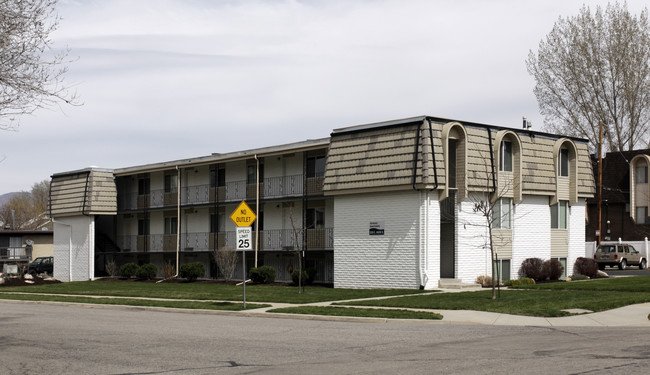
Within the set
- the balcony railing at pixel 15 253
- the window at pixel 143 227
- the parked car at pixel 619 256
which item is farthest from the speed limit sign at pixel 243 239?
the balcony railing at pixel 15 253

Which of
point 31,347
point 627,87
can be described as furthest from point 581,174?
point 31,347

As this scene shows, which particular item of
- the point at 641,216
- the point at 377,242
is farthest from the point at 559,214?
the point at 641,216

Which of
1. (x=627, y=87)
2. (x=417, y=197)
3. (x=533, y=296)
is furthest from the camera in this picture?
(x=627, y=87)

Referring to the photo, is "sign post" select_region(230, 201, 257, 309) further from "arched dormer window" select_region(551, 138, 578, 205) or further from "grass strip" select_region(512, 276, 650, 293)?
"arched dormer window" select_region(551, 138, 578, 205)

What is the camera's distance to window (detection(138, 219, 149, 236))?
149 feet

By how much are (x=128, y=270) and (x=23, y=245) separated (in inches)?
929

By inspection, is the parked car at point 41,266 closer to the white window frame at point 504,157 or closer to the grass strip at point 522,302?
the white window frame at point 504,157

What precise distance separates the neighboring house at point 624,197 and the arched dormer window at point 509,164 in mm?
25185

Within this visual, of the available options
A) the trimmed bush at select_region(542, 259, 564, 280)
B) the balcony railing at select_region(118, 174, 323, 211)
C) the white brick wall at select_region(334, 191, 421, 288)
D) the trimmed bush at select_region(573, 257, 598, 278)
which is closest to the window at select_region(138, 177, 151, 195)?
the balcony railing at select_region(118, 174, 323, 211)

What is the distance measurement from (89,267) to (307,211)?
631 inches

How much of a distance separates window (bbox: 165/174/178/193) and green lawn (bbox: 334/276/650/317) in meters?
23.2

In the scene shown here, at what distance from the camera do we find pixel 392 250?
1200 inches

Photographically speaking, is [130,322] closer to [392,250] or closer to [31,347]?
[31,347]

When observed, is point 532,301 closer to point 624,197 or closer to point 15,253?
point 624,197
